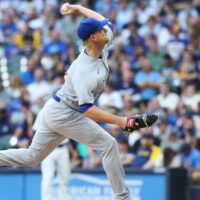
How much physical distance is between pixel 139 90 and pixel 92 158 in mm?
2457

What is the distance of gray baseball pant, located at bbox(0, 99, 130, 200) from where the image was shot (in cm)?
923

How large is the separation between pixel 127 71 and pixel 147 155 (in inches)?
124

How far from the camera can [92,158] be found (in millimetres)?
14633

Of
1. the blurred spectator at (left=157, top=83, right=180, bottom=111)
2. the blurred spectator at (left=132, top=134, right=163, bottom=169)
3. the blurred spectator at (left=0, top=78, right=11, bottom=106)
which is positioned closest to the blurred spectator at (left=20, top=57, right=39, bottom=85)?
the blurred spectator at (left=0, top=78, right=11, bottom=106)

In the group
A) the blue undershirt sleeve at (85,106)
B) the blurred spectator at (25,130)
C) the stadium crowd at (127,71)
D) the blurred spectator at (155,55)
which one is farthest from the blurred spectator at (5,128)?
the blue undershirt sleeve at (85,106)

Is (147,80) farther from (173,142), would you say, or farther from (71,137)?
(71,137)

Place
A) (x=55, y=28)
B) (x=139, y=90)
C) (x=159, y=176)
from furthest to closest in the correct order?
(x=55, y=28)
(x=139, y=90)
(x=159, y=176)

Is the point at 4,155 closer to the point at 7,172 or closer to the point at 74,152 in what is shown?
the point at 7,172

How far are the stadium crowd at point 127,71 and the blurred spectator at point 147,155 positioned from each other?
0.05 feet

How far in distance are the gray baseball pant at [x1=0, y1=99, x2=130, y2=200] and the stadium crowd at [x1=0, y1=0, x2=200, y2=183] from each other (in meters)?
4.12

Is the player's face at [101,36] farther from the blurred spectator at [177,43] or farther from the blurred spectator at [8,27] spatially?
the blurred spectator at [8,27]

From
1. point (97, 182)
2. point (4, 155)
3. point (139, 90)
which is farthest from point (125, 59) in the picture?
point (4, 155)

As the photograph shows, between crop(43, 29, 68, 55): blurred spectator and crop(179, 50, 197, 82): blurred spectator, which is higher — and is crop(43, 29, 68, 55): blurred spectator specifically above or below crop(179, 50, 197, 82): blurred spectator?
above

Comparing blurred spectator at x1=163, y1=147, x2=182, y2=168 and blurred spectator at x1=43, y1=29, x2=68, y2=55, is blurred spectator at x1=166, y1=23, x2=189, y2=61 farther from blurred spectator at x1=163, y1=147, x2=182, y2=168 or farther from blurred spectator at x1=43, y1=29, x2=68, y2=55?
blurred spectator at x1=163, y1=147, x2=182, y2=168
